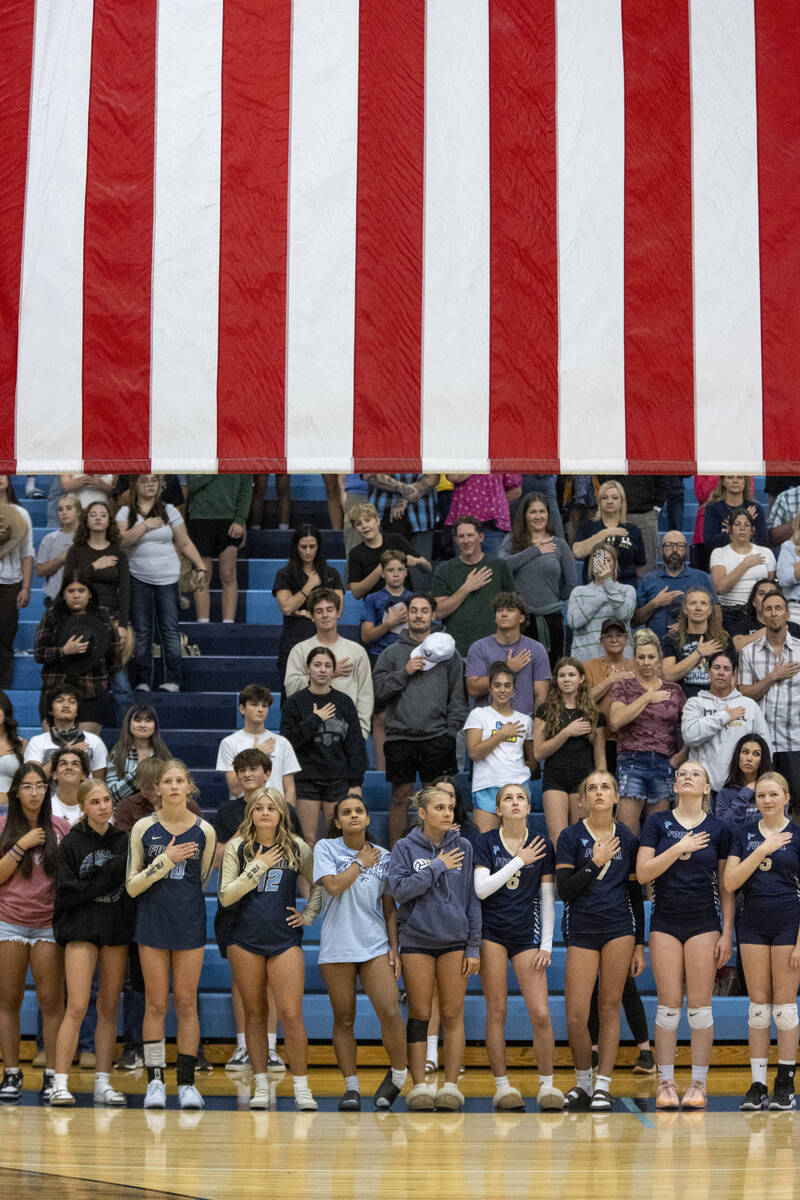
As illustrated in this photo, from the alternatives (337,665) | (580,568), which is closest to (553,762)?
(337,665)

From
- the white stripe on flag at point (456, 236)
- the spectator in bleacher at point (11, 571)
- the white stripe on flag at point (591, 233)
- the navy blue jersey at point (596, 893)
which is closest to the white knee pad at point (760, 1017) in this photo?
the navy blue jersey at point (596, 893)

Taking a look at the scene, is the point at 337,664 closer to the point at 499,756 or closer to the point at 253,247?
the point at 499,756

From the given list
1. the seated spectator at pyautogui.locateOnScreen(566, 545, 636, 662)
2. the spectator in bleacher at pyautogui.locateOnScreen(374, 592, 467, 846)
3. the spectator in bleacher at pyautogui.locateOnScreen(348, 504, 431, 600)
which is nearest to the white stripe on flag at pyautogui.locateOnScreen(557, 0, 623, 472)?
the spectator in bleacher at pyautogui.locateOnScreen(374, 592, 467, 846)

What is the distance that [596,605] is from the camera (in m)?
10.1

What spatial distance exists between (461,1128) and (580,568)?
5741 millimetres

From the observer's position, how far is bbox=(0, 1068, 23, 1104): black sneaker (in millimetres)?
7695

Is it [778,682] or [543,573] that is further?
[543,573]

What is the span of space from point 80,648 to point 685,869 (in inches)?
160

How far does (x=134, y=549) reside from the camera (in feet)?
Answer: 35.5

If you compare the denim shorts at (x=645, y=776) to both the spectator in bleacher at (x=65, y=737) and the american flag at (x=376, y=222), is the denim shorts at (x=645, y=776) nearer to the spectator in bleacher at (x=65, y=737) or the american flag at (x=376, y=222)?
the spectator in bleacher at (x=65, y=737)

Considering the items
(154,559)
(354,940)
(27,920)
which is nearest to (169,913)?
(27,920)

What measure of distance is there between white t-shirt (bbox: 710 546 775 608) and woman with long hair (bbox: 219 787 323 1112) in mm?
4153

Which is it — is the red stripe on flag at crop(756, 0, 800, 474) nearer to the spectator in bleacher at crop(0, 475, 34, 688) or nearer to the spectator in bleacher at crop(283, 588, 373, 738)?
the spectator in bleacher at crop(283, 588, 373, 738)

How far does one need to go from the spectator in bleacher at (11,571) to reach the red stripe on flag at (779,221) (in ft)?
23.3
